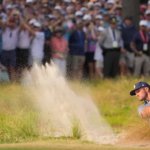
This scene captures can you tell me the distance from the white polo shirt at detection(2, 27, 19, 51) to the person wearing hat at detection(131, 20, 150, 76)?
12.0ft

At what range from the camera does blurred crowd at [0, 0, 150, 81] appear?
70.2 ft

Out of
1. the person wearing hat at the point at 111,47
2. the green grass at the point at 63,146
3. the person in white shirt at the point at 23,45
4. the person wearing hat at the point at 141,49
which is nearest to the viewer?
the green grass at the point at 63,146

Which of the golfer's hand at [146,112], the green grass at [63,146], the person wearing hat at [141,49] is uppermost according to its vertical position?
the golfer's hand at [146,112]

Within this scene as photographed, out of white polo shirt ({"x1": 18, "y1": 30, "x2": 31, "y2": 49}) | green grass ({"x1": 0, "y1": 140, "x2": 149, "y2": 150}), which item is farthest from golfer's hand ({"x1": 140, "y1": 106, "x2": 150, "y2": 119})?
white polo shirt ({"x1": 18, "y1": 30, "x2": 31, "y2": 49})

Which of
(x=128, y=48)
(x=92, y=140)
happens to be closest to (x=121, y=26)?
(x=128, y=48)

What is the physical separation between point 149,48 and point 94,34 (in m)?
1.88

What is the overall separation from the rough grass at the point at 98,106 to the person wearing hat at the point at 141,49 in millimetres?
1862

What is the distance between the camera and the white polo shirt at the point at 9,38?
69.9 ft

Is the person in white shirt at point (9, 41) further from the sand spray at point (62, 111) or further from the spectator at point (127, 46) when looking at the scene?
the spectator at point (127, 46)

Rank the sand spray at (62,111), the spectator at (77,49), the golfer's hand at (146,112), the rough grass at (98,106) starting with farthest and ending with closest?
the spectator at (77,49)
the sand spray at (62,111)
the rough grass at (98,106)
the golfer's hand at (146,112)

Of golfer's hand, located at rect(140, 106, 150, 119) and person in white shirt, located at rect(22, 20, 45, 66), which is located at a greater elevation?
golfer's hand, located at rect(140, 106, 150, 119)

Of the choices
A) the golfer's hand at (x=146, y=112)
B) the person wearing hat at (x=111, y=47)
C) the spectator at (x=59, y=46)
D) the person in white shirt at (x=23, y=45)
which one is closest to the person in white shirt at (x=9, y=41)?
the person in white shirt at (x=23, y=45)

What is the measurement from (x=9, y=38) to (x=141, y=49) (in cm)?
416

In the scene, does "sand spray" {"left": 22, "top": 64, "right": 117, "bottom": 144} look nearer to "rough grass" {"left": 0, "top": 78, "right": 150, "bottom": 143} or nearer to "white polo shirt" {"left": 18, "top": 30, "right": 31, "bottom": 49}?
"rough grass" {"left": 0, "top": 78, "right": 150, "bottom": 143}
